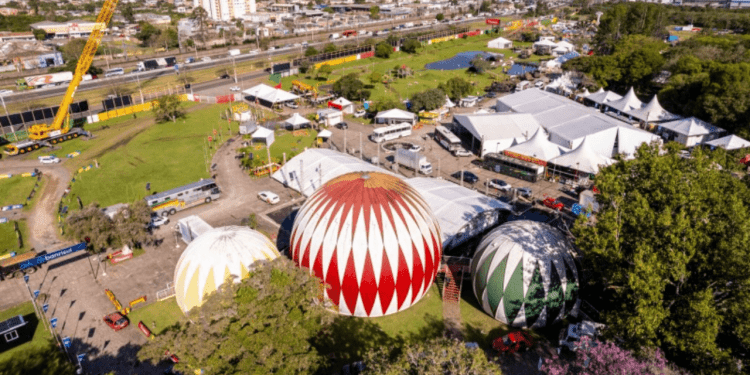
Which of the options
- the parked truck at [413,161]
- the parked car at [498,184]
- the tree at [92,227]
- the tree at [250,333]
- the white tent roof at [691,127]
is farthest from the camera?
the white tent roof at [691,127]

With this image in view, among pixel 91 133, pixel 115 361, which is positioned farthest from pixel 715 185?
pixel 91 133

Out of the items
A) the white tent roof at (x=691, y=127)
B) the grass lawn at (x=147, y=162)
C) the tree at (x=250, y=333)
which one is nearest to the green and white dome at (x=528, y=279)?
the tree at (x=250, y=333)

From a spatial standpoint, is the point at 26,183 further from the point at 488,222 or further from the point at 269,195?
the point at 488,222

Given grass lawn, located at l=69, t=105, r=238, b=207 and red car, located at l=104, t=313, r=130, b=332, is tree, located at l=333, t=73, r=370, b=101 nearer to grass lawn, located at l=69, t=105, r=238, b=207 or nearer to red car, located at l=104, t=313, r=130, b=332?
grass lawn, located at l=69, t=105, r=238, b=207

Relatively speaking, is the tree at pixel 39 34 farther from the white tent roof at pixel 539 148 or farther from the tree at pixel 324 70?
the white tent roof at pixel 539 148

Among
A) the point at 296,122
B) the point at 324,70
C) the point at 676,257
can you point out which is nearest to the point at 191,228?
the point at 296,122

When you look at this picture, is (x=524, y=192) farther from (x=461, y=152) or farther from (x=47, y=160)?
(x=47, y=160)
